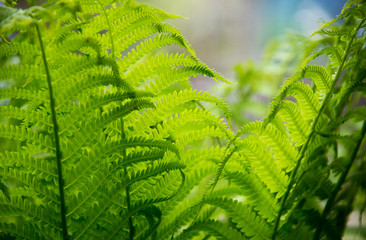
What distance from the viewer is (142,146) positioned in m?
0.59

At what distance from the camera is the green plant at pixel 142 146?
1.83 ft

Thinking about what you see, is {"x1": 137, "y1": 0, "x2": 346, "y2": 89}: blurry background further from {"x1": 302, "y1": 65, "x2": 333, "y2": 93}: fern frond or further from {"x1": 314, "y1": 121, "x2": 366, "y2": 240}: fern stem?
{"x1": 314, "y1": 121, "x2": 366, "y2": 240}: fern stem

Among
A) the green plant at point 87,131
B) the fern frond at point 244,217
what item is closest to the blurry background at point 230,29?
the green plant at point 87,131

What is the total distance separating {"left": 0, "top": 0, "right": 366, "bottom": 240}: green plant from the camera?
1.83 feet

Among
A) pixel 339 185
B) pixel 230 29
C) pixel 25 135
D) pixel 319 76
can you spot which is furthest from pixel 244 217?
pixel 230 29

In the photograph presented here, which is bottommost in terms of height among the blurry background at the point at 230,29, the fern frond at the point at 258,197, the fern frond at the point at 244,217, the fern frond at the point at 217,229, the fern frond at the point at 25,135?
the fern frond at the point at 25,135

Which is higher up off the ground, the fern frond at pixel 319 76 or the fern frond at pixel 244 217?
the fern frond at pixel 319 76

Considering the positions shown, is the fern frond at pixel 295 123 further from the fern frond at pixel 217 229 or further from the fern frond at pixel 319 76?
the fern frond at pixel 217 229

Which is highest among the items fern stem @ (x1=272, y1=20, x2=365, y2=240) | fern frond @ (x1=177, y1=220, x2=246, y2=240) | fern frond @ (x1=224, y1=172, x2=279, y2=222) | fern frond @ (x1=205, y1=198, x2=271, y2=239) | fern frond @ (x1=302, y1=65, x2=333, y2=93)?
fern frond @ (x1=302, y1=65, x2=333, y2=93)

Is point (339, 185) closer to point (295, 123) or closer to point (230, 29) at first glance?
point (295, 123)

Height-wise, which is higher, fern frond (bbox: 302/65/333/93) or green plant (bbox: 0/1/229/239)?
fern frond (bbox: 302/65/333/93)

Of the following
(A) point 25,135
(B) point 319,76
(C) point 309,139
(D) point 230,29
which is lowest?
(A) point 25,135

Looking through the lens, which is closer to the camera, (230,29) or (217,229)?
(217,229)

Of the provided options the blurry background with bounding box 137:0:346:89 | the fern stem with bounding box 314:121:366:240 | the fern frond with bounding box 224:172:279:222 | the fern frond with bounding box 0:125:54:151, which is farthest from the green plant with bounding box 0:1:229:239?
the blurry background with bounding box 137:0:346:89
